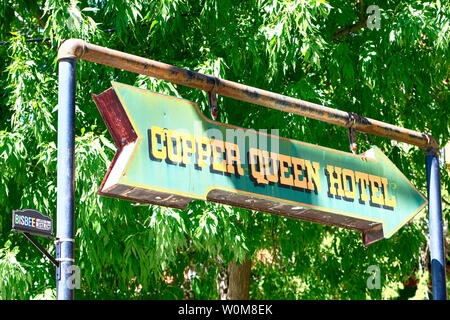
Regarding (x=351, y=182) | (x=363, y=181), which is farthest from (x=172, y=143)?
(x=363, y=181)

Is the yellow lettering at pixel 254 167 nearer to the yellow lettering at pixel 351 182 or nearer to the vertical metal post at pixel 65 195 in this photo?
the yellow lettering at pixel 351 182

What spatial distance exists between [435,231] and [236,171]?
204cm

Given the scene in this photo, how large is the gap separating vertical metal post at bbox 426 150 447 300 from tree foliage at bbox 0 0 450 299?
162 inches

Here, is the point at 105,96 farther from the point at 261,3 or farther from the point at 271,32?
the point at 261,3

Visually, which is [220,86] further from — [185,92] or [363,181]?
[185,92]

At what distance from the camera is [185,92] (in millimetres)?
11383

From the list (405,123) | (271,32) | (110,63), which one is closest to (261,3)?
(271,32)

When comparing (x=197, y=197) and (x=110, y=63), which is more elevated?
(x=110, y=63)

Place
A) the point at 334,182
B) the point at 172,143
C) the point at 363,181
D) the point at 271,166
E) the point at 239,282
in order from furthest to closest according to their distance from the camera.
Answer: the point at 239,282
the point at 363,181
the point at 334,182
the point at 271,166
the point at 172,143

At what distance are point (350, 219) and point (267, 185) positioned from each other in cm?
74

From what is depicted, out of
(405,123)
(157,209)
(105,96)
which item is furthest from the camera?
(405,123)

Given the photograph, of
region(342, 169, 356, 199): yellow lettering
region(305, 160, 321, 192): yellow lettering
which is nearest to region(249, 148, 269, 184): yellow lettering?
region(305, 160, 321, 192): yellow lettering
